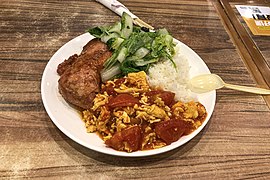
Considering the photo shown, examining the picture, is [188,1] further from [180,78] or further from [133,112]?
[133,112]

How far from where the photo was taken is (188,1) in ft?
8.82

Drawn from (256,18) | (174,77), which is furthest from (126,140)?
(256,18)

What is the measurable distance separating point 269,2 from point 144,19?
4.04 ft

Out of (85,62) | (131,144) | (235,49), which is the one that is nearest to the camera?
(131,144)

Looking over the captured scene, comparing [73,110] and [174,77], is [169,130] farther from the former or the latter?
[73,110]

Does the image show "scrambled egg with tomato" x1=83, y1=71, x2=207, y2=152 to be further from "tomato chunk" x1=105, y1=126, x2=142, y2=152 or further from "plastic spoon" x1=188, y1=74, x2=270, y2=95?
"plastic spoon" x1=188, y1=74, x2=270, y2=95

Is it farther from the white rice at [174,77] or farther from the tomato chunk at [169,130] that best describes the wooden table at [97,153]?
the white rice at [174,77]

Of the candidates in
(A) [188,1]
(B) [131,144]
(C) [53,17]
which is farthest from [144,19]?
(B) [131,144]

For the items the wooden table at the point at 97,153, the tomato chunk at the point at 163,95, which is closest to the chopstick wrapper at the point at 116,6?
the wooden table at the point at 97,153

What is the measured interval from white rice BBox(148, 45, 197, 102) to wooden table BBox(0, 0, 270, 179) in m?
0.22

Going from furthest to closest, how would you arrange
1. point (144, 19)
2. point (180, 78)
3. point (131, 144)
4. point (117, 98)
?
point (144, 19) < point (180, 78) < point (117, 98) < point (131, 144)

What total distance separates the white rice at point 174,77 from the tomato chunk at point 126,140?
1.16ft

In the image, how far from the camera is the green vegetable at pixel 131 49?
5.43 feet

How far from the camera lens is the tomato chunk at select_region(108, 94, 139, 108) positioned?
56.7 inches
